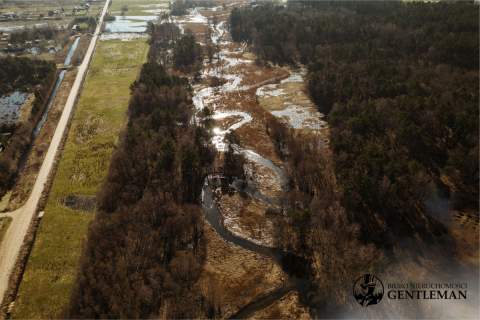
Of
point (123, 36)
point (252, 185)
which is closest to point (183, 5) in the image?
point (123, 36)

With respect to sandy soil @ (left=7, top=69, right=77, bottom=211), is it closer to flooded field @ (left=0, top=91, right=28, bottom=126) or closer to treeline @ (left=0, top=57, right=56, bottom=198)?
treeline @ (left=0, top=57, right=56, bottom=198)

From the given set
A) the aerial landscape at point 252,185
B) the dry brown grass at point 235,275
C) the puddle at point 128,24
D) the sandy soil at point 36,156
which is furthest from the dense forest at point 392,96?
the sandy soil at point 36,156

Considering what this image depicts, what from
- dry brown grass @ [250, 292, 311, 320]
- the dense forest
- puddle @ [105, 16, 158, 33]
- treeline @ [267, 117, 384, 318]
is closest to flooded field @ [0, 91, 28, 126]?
treeline @ [267, 117, 384, 318]

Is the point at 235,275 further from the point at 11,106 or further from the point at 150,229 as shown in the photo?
the point at 11,106

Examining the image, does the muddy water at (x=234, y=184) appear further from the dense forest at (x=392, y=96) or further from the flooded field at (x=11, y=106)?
the flooded field at (x=11, y=106)

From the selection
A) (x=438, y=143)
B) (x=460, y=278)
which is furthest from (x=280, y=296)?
(x=438, y=143)

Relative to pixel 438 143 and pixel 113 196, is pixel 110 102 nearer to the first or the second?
pixel 113 196
